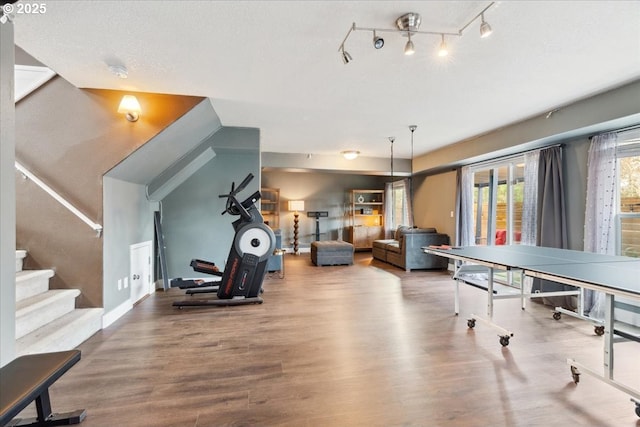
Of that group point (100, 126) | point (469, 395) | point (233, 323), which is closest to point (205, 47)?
point (100, 126)

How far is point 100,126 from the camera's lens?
3023 millimetres

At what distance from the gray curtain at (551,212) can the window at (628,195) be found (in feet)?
1.75

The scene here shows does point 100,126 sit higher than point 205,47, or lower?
lower

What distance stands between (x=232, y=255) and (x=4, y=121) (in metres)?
2.56

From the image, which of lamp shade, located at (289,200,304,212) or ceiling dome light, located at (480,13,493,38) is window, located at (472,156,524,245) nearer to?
ceiling dome light, located at (480,13,493,38)

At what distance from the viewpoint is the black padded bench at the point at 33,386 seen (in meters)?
1.18

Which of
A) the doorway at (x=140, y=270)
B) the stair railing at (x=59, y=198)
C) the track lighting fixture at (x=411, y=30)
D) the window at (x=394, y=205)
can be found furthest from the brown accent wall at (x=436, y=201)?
the stair railing at (x=59, y=198)

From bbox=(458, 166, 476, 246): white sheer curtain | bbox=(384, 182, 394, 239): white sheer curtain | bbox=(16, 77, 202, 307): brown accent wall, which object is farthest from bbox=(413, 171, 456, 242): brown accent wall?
bbox=(16, 77, 202, 307): brown accent wall

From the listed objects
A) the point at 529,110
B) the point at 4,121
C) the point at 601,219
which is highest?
→ the point at 529,110

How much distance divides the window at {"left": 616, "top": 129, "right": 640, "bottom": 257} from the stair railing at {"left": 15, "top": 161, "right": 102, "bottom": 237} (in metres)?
5.69

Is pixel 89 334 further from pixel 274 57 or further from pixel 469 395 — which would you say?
pixel 469 395

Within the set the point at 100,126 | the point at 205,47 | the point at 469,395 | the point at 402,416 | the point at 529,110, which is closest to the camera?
the point at 402,416

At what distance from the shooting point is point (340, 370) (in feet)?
7.31

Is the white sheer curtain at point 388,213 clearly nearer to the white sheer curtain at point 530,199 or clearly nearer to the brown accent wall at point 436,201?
the brown accent wall at point 436,201
